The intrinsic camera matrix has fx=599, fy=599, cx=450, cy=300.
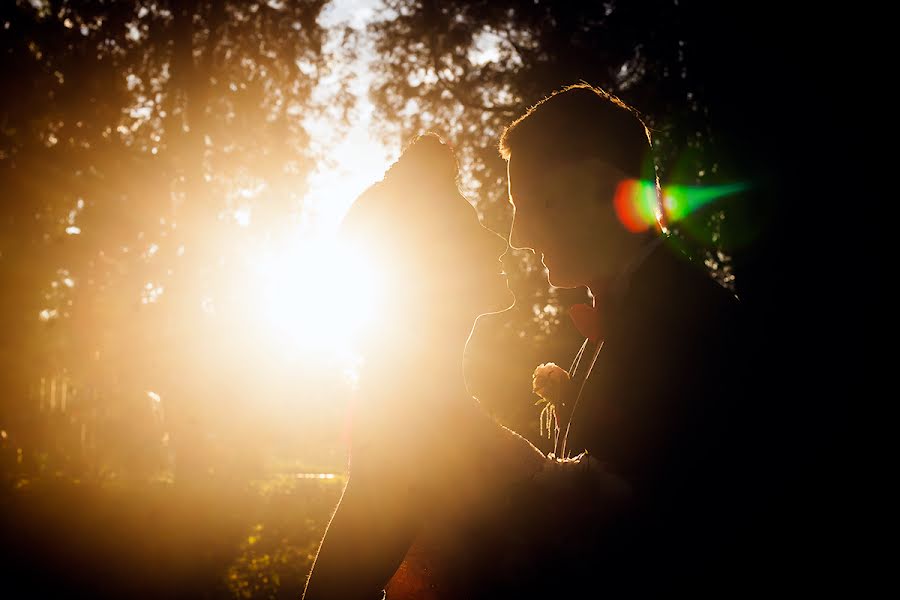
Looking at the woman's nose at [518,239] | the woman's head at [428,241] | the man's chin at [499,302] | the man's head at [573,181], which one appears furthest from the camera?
the woman's nose at [518,239]

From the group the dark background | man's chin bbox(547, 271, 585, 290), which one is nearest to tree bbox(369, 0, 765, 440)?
the dark background

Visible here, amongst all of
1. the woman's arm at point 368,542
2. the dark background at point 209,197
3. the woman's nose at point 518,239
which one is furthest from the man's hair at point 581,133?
the dark background at point 209,197

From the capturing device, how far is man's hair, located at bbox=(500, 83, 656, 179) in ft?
8.11

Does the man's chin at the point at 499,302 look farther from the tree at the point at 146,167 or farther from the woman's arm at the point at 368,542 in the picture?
the tree at the point at 146,167

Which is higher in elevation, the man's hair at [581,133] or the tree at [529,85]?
the tree at [529,85]

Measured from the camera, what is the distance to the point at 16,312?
52.0 feet

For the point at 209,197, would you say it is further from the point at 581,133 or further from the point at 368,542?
the point at 368,542

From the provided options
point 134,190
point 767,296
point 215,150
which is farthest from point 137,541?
point 767,296

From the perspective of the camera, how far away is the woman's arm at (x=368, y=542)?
133cm

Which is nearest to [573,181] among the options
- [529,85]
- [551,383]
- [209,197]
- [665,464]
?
[551,383]

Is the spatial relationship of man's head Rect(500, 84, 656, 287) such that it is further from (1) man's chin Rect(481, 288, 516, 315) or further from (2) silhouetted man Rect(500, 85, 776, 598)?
(1) man's chin Rect(481, 288, 516, 315)

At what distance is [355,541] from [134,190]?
56.1ft

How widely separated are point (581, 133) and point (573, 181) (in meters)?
0.22

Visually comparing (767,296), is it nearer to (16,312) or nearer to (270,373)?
(270,373)
